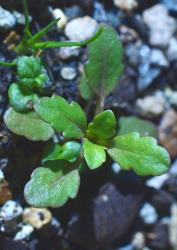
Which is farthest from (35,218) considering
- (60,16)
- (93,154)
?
(60,16)

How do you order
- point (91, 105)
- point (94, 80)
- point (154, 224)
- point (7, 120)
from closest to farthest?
point (7, 120)
point (94, 80)
point (91, 105)
point (154, 224)

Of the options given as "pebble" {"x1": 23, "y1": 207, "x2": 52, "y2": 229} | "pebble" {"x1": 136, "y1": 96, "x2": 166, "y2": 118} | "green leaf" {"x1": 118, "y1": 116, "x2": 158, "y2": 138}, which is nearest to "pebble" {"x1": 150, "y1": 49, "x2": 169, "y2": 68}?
"pebble" {"x1": 136, "y1": 96, "x2": 166, "y2": 118}

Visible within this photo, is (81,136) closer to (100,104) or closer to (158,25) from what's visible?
(100,104)

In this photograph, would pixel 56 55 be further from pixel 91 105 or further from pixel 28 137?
pixel 28 137

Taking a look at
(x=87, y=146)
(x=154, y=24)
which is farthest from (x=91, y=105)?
(x=154, y=24)

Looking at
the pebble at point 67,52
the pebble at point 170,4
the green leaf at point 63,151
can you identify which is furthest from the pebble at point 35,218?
the pebble at point 170,4

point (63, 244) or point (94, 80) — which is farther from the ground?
point (94, 80)

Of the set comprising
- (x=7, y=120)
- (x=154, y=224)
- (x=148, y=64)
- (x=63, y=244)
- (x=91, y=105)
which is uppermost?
(x=7, y=120)

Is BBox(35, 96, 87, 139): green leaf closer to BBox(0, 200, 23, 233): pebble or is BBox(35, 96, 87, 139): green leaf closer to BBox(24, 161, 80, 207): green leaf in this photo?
BBox(24, 161, 80, 207): green leaf

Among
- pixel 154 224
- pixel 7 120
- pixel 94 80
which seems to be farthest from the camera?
pixel 154 224
